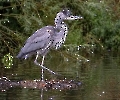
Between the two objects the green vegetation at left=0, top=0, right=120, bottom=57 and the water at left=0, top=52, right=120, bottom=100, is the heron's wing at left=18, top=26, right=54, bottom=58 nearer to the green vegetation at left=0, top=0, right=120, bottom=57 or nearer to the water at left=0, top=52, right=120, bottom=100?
the water at left=0, top=52, right=120, bottom=100

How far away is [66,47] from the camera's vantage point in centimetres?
2041

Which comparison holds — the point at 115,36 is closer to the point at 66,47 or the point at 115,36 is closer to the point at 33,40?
the point at 66,47

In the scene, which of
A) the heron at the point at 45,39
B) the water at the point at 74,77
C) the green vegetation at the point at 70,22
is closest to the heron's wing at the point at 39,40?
the heron at the point at 45,39

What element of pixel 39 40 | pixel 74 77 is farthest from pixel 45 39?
pixel 74 77

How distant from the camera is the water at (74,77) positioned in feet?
39.8

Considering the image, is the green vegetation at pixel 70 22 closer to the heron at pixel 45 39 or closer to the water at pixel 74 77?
the water at pixel 74 77

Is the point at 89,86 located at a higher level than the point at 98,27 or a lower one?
lower

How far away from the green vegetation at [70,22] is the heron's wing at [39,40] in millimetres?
4807

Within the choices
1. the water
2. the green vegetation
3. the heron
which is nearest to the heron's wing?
the heron

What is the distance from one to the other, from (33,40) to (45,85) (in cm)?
167

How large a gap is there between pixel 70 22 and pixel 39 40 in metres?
10.7

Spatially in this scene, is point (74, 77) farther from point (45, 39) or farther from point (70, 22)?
point (70, 22)

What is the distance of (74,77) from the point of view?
15.2 metres

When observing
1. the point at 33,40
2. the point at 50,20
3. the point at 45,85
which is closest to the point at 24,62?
the point at 50,20
